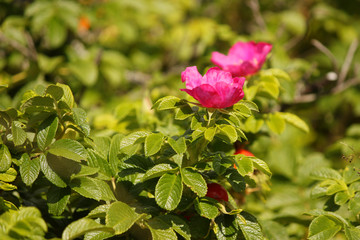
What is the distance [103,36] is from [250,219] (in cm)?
271

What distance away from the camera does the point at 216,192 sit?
48.1 inches

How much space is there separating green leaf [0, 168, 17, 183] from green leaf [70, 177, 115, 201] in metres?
0.16

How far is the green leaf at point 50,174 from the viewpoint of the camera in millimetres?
1096

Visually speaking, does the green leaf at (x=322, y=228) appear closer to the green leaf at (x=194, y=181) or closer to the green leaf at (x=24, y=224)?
the green leaf at (x=194, y=181)

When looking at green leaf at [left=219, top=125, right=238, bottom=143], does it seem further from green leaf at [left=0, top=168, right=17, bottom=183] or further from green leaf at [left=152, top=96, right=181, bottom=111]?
Answer: green leaf at [left=0, top=168, right=17, bottom=183]

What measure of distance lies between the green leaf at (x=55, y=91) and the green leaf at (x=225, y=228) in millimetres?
566

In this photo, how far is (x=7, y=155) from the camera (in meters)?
1.09

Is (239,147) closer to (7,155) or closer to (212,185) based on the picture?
(212,185)

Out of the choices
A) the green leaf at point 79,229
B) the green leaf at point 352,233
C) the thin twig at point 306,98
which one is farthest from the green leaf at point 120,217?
the thin twig at point 306,98

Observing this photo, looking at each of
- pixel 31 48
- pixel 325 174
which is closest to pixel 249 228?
pixel 325 174

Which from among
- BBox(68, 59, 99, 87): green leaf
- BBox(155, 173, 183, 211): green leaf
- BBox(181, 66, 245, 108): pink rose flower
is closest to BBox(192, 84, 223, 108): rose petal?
BBox(181, 66, 245, 108): pink rose flower

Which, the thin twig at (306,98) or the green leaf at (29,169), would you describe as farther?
the thin twig at (306,98)

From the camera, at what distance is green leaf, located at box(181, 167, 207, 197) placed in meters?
1.08

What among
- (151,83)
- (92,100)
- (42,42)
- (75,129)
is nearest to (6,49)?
(42,42)
